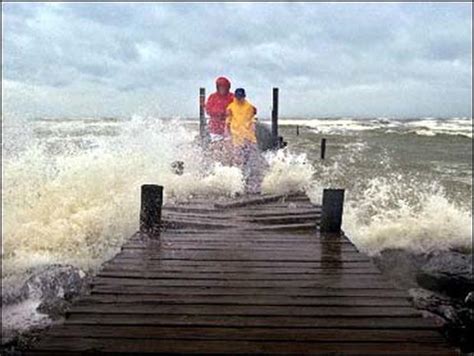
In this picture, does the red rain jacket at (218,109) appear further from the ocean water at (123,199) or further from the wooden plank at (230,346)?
the wooden plank at (230,346)

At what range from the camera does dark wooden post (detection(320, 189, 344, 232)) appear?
7.23 m

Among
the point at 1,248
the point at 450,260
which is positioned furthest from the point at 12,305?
the point at 450,260

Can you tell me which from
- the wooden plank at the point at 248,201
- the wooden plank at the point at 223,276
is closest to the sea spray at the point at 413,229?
the wooden plank at the point at 248,201

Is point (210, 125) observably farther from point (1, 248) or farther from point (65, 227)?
point (1, 248)

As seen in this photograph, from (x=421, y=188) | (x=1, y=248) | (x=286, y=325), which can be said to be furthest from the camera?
(x=421, y=188)

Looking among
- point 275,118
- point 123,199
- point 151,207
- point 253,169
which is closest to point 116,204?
point 123,199

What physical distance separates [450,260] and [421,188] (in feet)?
34.1

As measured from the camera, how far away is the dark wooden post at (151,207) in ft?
23.8

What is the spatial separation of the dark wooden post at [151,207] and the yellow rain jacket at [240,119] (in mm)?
5125

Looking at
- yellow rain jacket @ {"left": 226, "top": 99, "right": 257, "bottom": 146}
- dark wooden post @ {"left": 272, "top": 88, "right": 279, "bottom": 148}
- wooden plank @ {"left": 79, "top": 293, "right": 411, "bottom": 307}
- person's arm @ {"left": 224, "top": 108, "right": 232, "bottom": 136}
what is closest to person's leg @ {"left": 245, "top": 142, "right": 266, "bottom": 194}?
yellow rain jacket @ {"left": 226, "top": 99, "right": 257, "bottom": 146}

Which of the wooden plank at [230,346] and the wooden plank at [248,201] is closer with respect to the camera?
the wooden plank at [230,346]

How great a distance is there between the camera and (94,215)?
33.8 feet

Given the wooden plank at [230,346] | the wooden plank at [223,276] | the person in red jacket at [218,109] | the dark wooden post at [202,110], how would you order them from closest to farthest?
the wooden plank at [230,346] < the wooden plank at [223,276] < the person in red jacket at [218,109] < the dark wooden post at [202,110]

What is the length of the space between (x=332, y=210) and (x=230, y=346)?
379 centimetres
